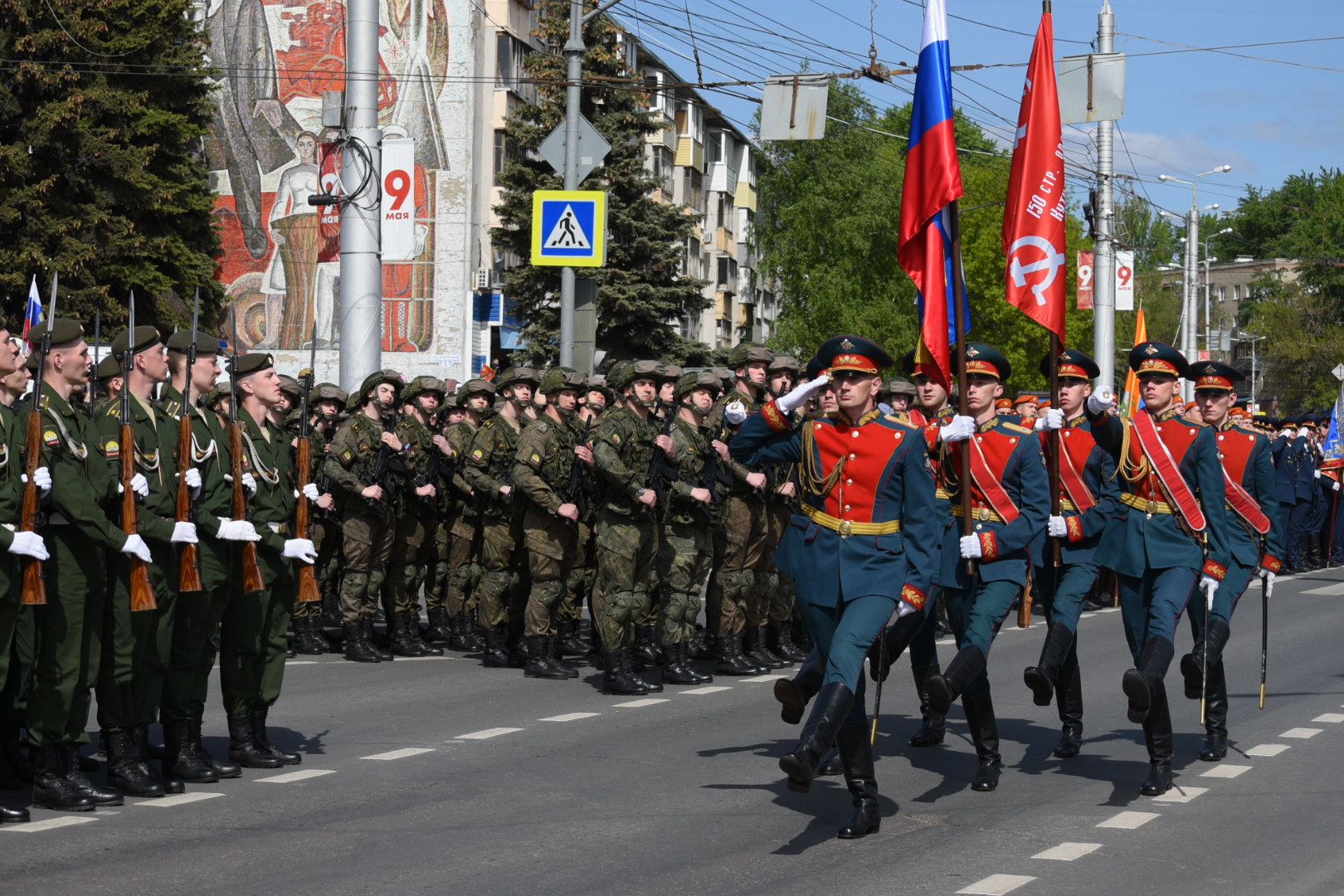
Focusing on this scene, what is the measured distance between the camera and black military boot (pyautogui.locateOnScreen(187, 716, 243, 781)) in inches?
344

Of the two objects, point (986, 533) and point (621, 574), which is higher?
point (986, 533)

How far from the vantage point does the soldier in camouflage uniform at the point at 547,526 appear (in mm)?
12844

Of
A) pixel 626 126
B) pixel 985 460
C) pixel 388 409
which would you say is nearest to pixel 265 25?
pixel 626 126

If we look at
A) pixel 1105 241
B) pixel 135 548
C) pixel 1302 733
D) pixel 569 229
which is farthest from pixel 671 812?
pixel 1105 241

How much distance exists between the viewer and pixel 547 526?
42.7ft

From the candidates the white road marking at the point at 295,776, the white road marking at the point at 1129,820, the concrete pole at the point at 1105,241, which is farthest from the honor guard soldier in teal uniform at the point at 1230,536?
the concrete pole at the point at 1105,241

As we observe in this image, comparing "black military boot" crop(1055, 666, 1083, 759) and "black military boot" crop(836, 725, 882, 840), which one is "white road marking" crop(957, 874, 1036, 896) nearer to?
"black military boot" crop(836, 725, 882, 840)

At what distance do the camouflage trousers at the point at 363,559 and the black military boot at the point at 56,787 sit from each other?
224 inches

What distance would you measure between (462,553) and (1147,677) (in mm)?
7369

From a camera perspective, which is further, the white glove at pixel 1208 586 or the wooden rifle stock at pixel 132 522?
the white glove at pixel 1208 586

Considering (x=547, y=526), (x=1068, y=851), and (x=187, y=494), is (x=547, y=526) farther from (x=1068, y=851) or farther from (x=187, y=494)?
(x=1068, y=851)

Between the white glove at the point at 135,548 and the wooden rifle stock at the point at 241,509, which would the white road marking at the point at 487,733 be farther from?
the white glove at the point at 135,548

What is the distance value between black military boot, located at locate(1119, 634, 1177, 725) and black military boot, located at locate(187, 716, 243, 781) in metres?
4.42

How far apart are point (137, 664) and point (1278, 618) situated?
13951 millimetres
